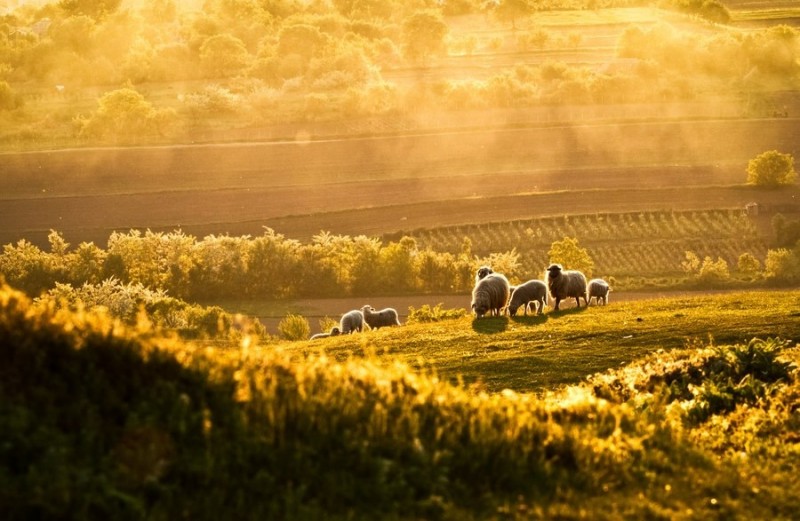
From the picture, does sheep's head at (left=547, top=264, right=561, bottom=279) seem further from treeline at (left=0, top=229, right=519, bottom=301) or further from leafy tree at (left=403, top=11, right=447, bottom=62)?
leafy tree at (left=403, top=11, right=447, bottom=62)

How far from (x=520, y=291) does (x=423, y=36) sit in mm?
145965

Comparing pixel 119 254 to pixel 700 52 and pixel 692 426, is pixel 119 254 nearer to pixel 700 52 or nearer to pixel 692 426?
pixel 692 426

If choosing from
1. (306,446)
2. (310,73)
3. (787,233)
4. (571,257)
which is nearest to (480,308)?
(306,446)

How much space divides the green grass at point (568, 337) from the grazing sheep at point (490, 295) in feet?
2.72

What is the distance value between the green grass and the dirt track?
2644 inches

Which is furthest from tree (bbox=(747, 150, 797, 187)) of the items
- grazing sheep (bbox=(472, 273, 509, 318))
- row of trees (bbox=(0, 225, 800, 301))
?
grazing sheep (bbox=(472, 273, 509, 318))

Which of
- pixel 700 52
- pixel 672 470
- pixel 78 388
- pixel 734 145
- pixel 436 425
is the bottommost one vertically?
pixel 672 470

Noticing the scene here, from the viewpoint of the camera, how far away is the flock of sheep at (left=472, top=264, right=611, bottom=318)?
1361 inches

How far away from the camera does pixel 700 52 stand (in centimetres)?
16950

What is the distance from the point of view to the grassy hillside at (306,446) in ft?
31.7

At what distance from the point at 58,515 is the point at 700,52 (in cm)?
17157

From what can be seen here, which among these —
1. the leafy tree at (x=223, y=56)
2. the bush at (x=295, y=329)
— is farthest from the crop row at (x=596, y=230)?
the leafy tree at (x=223, y=56)

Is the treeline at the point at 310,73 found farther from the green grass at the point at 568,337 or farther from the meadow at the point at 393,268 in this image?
the green grass at the point at 568,337

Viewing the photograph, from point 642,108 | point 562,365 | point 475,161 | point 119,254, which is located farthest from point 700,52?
point 562,365
